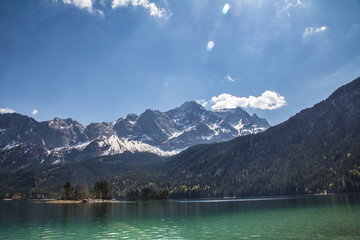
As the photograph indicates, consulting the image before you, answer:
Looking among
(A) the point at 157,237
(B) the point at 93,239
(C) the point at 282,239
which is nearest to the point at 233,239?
(C) the point at 282,239

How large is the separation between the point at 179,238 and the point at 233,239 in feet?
25.9

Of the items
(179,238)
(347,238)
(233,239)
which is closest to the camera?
(347,238)

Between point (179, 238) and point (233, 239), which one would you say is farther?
point (179, 238)

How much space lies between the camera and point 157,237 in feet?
131

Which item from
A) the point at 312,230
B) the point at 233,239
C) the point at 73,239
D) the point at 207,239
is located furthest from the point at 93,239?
the point at 312,230

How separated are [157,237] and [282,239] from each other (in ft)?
58.8

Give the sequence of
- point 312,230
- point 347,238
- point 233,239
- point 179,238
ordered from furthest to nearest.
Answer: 1. point 312,230
2. point 179,238
3. point 233,239
4. point 347,238

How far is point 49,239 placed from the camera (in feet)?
128

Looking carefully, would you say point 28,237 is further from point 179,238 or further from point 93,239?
point 179,238

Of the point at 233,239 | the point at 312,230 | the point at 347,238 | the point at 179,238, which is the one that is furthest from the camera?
the point at 312,230

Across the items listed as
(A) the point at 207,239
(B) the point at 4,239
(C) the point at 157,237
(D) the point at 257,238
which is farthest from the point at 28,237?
(D) the point at 257,238

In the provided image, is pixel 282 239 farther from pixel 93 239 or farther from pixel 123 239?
pixel 93 239

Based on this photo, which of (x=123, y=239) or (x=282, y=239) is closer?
(x=282, y=239)

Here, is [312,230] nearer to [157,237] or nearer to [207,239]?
[207,239]
